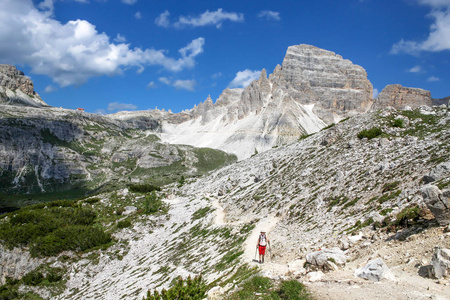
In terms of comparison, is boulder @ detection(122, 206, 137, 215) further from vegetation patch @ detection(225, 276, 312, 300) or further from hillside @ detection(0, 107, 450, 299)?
vegetation patch @ detection(225, 276, 312, 300)

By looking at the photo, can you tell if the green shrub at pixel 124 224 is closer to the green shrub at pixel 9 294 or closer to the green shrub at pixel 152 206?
the green shrub at pixel 152 206

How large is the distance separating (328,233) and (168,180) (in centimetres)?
17055

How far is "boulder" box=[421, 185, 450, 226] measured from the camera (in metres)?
14.1

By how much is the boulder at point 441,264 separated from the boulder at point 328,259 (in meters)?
4.57

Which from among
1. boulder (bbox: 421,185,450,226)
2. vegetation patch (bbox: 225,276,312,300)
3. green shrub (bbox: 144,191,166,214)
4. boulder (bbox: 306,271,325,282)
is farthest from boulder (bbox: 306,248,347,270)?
green shrub (bbox: 144,191,166,214)

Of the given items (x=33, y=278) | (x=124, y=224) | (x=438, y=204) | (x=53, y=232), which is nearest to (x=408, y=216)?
(x=438, y=204)

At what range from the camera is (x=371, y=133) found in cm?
4147

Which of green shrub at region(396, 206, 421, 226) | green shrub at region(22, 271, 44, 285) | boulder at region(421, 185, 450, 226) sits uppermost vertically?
boulder at region(421, 185, 450, 226)

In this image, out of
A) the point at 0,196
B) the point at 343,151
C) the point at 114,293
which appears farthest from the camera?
the point at 0,196

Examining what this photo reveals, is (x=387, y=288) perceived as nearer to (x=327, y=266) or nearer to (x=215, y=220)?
(x=327, y=266)

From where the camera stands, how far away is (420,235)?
1483 cm

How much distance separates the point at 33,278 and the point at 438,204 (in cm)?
5451

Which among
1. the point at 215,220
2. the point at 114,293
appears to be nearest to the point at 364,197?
the point at 215,220

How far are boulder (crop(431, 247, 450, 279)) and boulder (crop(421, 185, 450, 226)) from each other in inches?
122
